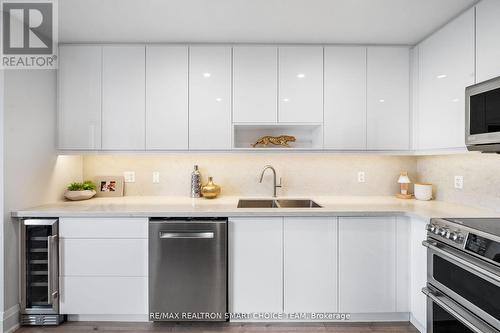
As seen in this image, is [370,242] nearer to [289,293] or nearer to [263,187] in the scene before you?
[289,293]

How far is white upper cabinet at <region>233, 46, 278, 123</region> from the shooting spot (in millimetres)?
2523

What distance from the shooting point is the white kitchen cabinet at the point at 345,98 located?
2.54 meters

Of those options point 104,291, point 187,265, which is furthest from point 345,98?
point 104,291

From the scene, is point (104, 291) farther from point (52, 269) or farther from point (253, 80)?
point (253, 80)

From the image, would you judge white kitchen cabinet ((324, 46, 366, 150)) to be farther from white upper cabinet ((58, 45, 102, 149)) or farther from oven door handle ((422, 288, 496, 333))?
white upper cabinet ((58, 45, 102, 149))

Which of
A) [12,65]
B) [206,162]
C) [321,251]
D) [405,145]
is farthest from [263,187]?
[12,65]

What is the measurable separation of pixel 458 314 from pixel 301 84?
6.43 ft

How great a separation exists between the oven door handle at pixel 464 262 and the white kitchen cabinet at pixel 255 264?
→ 3.24 feet

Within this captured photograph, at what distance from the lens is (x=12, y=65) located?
2094mm

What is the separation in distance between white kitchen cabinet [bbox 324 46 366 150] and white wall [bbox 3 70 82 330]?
2441mm

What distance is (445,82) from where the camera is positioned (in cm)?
214

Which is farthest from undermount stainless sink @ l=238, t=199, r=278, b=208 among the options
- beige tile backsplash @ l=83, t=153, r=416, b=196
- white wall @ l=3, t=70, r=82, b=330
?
white wall @ l=3, t=70, r=82, b=330

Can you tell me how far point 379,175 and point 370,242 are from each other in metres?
0.98

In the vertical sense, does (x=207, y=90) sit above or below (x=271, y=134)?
above
